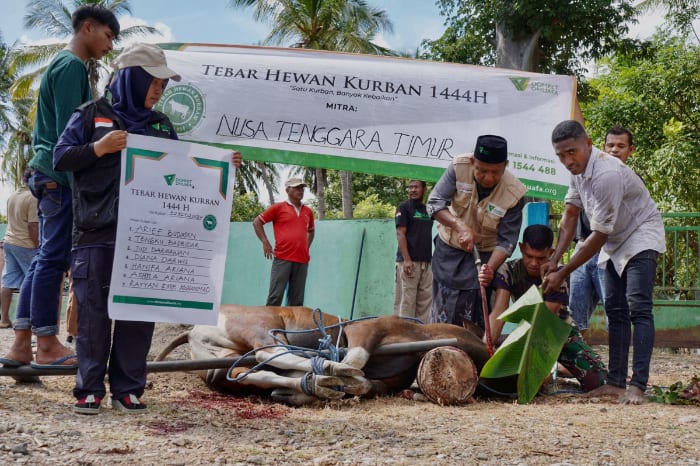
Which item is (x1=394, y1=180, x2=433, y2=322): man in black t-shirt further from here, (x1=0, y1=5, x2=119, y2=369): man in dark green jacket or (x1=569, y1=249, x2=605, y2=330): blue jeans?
(x1=0, y1=5, x2=119, y2=369): man in dark green jacket

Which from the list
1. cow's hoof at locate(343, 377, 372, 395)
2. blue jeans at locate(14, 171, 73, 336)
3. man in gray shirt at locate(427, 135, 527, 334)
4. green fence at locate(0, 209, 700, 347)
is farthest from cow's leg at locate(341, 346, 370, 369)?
green fence at locate(0, 209, 700, 347)

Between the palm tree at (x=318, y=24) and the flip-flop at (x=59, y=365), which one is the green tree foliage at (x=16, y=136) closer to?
the palm tree at (x=318, y=24)

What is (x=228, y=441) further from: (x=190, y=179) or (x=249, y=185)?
(x=249, y=185)

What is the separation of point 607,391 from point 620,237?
1.01 m

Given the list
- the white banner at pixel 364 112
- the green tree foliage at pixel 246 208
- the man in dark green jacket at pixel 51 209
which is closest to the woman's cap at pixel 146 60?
the man in dark green jacket at pixel 51 209

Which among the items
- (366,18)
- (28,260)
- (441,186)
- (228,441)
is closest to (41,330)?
(228,441)

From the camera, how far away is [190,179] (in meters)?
3.83

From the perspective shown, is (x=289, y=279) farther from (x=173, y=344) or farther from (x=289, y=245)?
(x=173, y=344)

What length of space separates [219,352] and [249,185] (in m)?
32.4

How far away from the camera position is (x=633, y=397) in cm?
442

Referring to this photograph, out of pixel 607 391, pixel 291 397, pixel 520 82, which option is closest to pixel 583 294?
pixel 607 391

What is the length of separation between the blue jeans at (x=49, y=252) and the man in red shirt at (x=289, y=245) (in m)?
3.79

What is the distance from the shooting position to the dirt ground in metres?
2.88

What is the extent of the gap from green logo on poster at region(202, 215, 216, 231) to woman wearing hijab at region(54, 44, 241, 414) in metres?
0.47
